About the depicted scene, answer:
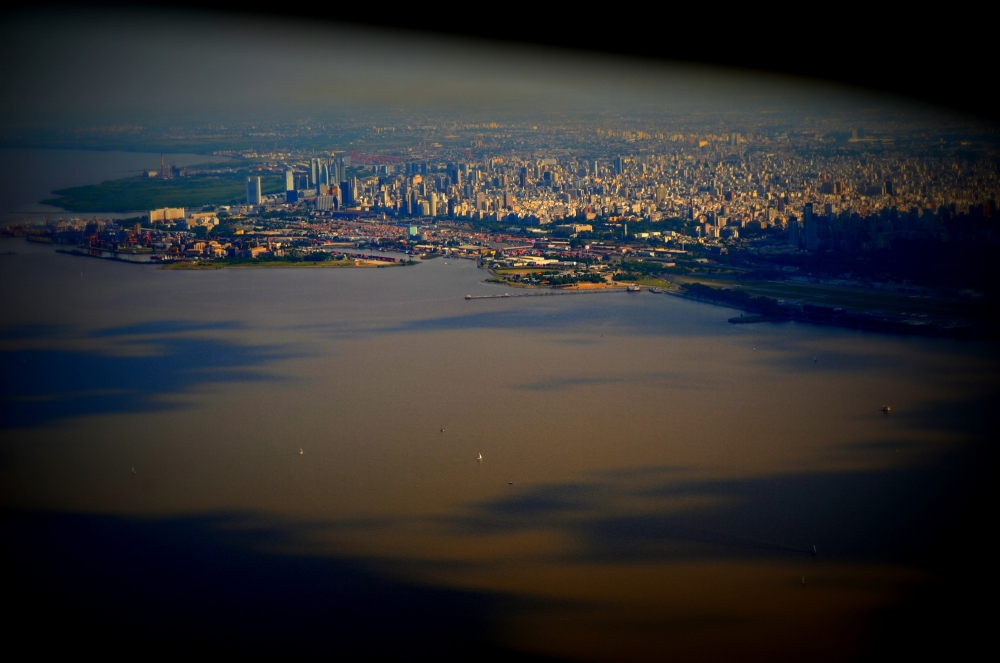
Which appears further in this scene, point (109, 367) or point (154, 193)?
point (154, 193)

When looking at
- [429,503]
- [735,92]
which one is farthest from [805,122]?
[429,503]

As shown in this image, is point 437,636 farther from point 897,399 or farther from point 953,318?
point 953,318

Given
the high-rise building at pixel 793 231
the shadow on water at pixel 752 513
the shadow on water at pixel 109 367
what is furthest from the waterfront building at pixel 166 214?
the shadow on water at pixel 752 513

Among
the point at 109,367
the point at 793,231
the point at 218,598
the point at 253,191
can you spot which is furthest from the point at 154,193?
the point at 218,598

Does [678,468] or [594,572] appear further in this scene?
[678,468]

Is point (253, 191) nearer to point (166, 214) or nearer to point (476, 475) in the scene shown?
point (166, 214)
